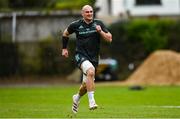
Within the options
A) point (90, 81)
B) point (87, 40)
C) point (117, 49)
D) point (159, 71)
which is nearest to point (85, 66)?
point (90, 81)

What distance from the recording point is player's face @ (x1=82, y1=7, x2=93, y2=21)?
18.7 m

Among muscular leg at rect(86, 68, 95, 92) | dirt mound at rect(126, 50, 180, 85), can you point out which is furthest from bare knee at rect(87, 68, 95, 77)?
dirt mound at rect(126, 50, 180, 85)

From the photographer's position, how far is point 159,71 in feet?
169

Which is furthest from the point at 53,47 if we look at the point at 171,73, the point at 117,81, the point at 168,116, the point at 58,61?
the point at 168,116

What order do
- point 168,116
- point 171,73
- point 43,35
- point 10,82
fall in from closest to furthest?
point 168,116 → point 171,73 → point 10,82 → point 43,35

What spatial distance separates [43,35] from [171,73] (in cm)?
1347

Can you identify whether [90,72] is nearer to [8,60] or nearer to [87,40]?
[87,40]

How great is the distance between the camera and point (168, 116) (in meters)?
18.1

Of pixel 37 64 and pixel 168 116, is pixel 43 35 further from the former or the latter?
pixel 168 116

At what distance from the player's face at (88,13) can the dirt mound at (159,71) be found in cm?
3148

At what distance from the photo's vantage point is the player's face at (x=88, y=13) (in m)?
18.7

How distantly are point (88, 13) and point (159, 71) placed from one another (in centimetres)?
3305

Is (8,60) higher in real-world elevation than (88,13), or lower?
lower

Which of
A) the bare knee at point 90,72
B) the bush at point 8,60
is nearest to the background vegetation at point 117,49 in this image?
the bush at point 8,60
